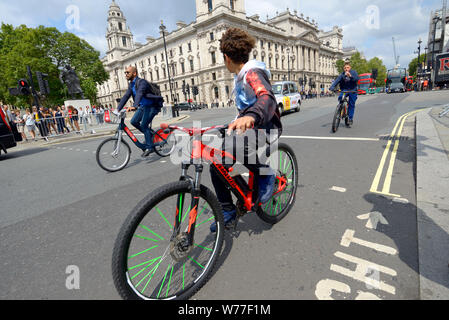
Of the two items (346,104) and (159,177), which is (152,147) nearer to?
(159,177)

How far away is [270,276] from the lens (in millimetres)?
1850

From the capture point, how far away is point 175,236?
1744 millimetres

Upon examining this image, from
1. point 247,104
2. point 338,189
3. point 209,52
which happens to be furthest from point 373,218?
point 209,52

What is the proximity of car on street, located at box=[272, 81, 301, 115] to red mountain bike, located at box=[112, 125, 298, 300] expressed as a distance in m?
12.3

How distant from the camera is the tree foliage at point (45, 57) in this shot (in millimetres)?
29556

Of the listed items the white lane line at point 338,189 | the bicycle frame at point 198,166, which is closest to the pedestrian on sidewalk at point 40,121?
the bicycle frame at point 198,166

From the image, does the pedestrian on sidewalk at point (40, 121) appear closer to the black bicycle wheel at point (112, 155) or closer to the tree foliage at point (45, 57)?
the black bicycle wheel at point (112, 155)

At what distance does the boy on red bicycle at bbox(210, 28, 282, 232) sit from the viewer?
1.85 m

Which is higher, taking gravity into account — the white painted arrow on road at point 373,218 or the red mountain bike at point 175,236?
the red mountain bike at point 175,236

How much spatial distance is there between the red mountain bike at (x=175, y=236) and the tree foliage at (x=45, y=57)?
121ft

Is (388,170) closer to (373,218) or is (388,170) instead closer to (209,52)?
(373,218)

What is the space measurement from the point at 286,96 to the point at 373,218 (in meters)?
12.5
